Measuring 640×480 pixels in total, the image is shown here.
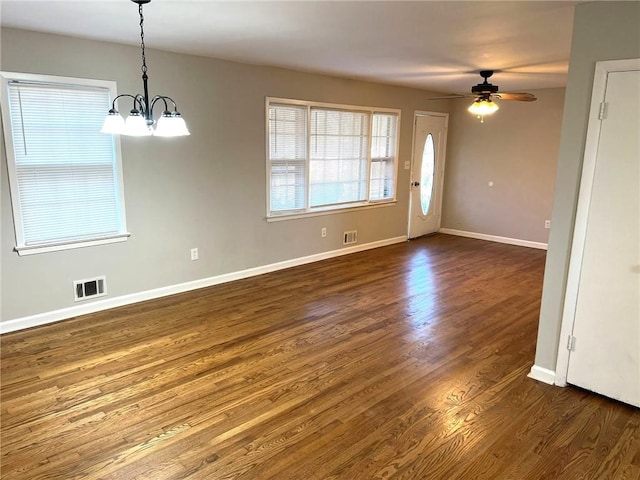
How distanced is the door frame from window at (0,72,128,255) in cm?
364

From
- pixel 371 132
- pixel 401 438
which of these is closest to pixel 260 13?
pixel 401 438

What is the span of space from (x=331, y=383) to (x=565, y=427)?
4.55ft

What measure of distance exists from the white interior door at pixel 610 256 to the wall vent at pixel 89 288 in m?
3.80

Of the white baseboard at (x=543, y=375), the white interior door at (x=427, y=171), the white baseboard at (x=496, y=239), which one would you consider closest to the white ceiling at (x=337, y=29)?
the white baseboard at (x=543, y=375)

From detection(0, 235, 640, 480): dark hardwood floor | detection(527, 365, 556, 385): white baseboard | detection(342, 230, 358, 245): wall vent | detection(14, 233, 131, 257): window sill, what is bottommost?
detection(0, 235, 640, 480): dark hardwood floor

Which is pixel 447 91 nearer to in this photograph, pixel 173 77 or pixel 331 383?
pixel 173 77

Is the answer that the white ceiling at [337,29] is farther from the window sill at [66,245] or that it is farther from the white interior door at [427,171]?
the white interior door at [427,171]

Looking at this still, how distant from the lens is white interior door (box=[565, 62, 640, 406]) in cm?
246

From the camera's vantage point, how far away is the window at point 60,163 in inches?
134

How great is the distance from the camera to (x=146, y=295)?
4.34m

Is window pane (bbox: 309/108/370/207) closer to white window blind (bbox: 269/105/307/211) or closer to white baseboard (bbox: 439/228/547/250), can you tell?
white window blind (bbox: 269/105/307/211)

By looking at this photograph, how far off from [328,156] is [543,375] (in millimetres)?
3776

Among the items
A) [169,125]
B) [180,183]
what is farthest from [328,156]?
[169,125]

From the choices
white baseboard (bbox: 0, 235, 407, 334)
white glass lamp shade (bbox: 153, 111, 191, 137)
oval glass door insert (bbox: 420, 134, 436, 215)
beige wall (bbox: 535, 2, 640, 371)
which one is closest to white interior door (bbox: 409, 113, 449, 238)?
oval glass door insert (bbox: 420, 134, 436, 215)
